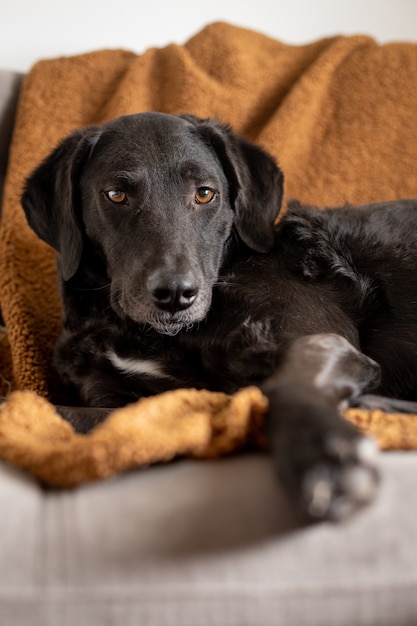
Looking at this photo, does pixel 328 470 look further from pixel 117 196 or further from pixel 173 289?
pixel 117 196

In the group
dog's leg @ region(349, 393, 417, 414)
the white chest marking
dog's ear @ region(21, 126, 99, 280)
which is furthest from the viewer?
dog's ear @ region(21, 126, 99, 280)

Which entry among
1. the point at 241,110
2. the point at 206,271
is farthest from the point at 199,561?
the point at 241,110

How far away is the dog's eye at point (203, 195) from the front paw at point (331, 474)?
3.34 feet

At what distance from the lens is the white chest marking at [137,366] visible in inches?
70.5

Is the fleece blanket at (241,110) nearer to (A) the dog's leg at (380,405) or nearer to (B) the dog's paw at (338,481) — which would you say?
(A) the dog's leg at (380,405)

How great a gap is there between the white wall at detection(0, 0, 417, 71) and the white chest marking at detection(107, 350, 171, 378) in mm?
1889

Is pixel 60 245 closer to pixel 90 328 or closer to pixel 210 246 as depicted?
pixel 90 328

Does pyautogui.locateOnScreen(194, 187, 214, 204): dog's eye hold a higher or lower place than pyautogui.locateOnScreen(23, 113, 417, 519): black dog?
higher

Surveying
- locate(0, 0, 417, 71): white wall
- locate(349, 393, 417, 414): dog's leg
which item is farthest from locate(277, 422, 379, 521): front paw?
locate(0, 0, 417, 71): white wall

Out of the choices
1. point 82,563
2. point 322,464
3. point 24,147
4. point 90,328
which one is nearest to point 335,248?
point 90,328

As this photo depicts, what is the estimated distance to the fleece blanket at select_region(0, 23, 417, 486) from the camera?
7.95 feet

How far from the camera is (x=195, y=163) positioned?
1875 mm

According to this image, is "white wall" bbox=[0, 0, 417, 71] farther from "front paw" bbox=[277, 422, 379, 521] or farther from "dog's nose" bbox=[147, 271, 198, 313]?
"front paw" bbox=[277, 422, 379, 521]

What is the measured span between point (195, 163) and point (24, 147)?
105 cm
